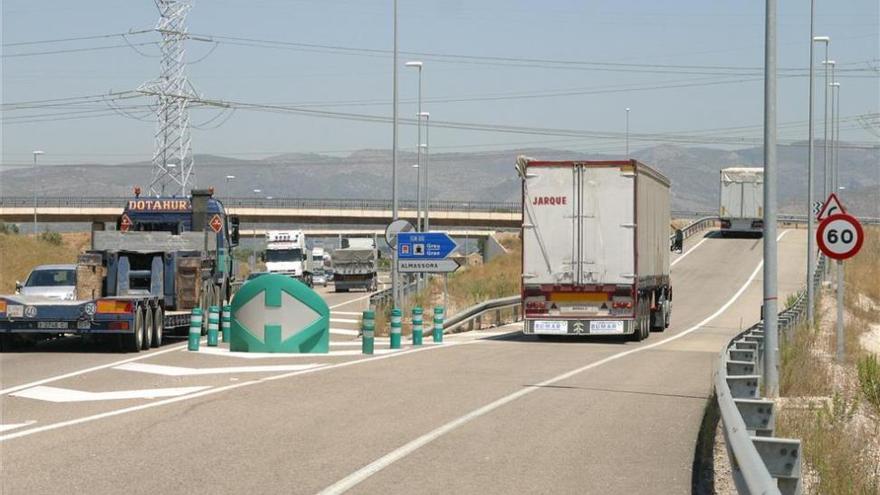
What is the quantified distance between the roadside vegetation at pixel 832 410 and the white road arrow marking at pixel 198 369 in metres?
7.49

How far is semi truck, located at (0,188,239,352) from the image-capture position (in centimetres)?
2373

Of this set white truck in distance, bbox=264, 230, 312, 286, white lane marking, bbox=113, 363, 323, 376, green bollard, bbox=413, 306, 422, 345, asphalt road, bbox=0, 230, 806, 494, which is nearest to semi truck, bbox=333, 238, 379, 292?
white truck in distance, bbox=264, 230, 312, 286

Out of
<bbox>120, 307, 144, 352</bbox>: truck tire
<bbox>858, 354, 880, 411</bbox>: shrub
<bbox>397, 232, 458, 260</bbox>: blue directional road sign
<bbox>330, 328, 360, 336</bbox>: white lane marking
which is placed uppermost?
<bbox>397, 232, 458, 260</bbox>: blue directional road sign

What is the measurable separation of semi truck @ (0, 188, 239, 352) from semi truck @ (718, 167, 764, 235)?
39.4 meters

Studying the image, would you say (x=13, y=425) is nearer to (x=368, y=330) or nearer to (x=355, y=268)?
(x=368, y=330)

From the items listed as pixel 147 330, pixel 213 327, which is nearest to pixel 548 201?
pixel 213 327

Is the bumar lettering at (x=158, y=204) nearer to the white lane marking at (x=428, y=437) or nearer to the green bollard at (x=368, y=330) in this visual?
the green bollard at (x=368, y=330)

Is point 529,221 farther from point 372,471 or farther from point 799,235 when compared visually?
point 799,235

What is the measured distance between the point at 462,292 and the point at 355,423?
38.0 metres

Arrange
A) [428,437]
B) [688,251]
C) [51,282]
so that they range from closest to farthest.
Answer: [428,437]
[51,282]
[688,251]

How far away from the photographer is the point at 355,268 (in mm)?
73938

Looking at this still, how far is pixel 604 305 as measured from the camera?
29625 mm

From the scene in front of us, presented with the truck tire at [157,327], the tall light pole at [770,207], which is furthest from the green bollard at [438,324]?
the tall light pole at [770,207]

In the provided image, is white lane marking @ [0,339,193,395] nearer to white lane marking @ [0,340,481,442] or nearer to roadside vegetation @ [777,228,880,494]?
white lane marking @ [0,340,481,442]
